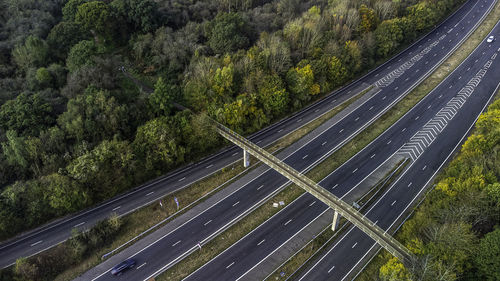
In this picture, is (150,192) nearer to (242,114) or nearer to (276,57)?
(242,114)

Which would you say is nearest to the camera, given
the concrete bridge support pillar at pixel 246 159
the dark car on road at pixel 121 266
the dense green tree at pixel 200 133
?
the dark car on road at pixel 121 266

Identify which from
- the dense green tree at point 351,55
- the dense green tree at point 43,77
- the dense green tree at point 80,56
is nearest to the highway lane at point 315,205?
the dense green tree at point 351,55

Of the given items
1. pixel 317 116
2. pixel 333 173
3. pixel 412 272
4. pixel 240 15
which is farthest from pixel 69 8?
pixel 412 272

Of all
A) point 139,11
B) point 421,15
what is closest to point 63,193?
point 139,11

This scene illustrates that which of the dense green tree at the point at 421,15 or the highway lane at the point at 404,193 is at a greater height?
the dense green tree at the point at 421,15

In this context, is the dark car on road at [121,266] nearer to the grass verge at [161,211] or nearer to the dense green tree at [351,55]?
the grass verge at [161,211]
